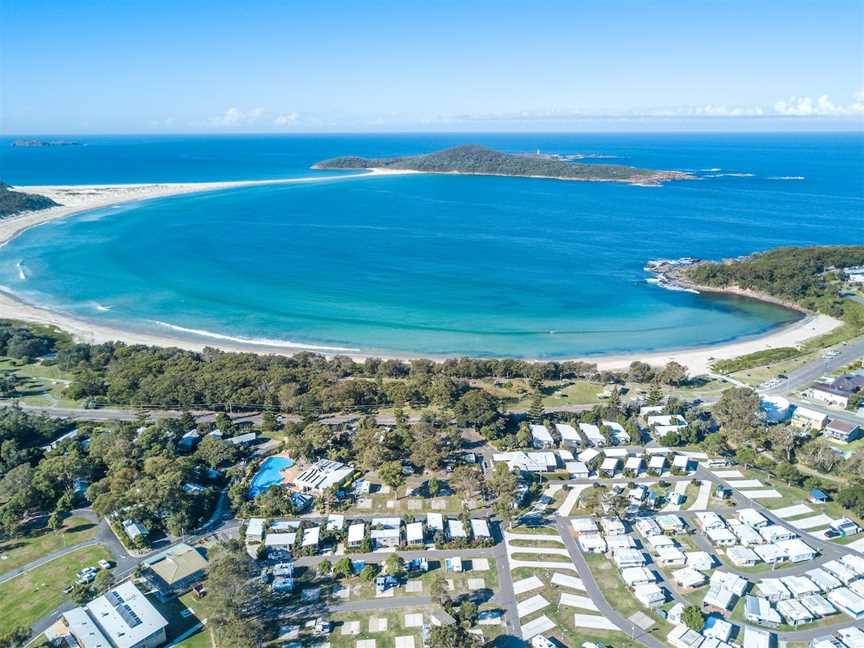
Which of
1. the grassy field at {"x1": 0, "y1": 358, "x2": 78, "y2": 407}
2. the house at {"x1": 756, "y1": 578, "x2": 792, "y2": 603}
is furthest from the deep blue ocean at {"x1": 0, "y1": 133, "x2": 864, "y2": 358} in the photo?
the house at {"x1": 756, "y1": 578, "x2": 792, "y2": 603}

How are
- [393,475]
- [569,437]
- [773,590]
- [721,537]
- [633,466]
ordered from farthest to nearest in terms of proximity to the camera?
[569,437]
[633,466]
[393,475]
[721,537]
[773,590]

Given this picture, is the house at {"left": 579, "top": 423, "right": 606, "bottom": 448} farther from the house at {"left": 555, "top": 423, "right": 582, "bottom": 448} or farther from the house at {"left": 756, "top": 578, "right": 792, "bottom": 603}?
the house at {"left": 756, "top": 578, "right": 792, "bottom": 603}

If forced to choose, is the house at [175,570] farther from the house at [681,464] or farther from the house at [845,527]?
the house at [845,527]

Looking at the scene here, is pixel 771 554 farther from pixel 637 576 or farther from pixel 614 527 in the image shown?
pixel 614 527

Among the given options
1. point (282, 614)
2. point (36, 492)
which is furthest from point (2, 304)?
point (282, 614)

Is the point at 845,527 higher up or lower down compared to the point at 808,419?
lower down

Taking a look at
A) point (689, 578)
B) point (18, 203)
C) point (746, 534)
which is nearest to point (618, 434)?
point (746, 534)

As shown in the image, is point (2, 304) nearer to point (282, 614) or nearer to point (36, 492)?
point (36, 492)
